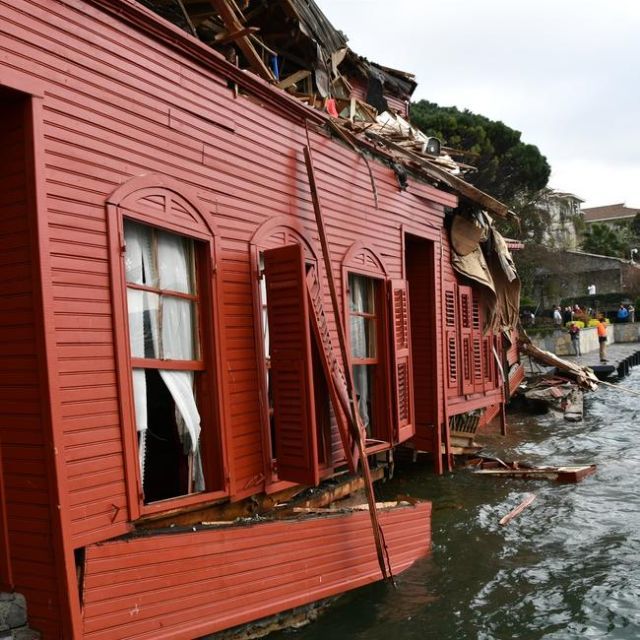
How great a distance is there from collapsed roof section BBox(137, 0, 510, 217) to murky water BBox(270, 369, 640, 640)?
5.10 m

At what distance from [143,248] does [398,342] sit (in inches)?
180

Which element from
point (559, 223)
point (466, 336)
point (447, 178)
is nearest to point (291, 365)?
point (447, 178)

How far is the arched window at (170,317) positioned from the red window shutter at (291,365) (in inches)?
29.9

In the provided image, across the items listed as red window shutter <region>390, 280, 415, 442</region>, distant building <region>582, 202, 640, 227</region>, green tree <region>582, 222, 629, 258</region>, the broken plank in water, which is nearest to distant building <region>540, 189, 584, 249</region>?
green tree <region>582, 222, 629, 258</region>

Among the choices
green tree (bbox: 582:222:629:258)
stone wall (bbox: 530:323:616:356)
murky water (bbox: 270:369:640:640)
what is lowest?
murky water (bbox: 270:369:640:640)

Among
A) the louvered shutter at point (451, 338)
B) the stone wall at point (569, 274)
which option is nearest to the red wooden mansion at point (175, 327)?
the louvered shutter at point (451, 338)

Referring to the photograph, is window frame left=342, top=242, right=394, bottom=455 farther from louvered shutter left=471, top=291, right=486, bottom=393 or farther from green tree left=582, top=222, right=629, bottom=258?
green tree left=582, top=222, right=629, bottom=258

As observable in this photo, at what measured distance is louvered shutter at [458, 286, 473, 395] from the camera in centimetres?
1234

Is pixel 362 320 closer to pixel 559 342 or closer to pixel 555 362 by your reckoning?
pixel 555 362

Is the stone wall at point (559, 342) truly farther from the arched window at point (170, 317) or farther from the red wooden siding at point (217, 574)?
the arched window at point (170, 317)

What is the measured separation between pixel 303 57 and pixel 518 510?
743cm

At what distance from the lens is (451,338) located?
11766 mm

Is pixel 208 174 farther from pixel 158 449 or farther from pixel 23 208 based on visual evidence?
pixel 158 449

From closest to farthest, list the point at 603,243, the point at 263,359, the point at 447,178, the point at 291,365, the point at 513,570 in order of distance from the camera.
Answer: the point at 291,365 < the point at 263,359 < the point at 513,570 < the point at 447,178 < the point at 603,243
